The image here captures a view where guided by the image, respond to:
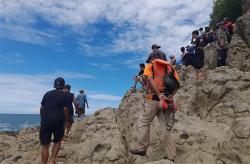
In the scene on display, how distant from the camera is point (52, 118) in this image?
1062 cm

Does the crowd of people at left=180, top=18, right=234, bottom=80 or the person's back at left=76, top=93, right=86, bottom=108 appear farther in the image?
the person's back at left=76, top=93, right=86, bottom=108

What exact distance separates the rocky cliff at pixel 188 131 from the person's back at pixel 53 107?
1993mm

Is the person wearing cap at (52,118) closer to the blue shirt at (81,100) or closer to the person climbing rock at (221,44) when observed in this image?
the blue shirt at (81,100)

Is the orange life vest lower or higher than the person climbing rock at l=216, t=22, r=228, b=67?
lower

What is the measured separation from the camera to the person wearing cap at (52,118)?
10648 millimetres

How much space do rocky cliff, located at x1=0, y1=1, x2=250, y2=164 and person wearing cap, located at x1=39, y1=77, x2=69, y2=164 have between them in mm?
1618

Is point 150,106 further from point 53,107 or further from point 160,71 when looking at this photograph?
point 53,107

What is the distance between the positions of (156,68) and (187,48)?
9254 mm

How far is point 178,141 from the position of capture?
32.1 feet

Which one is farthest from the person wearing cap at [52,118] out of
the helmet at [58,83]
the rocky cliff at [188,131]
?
the rocky cliff at [188,131]

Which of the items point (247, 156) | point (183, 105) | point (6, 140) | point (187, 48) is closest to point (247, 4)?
point (187, 48)

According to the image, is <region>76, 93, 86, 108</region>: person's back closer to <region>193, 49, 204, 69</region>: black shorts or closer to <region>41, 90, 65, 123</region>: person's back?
<region>193, 49, 204, 69</region>: black shorts

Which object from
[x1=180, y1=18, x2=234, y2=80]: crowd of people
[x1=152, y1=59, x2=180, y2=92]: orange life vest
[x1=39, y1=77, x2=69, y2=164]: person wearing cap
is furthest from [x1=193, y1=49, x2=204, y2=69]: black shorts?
[x1=39, y1=77, x2=69, y2=164]: person wearing cap

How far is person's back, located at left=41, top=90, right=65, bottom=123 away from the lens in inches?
419
